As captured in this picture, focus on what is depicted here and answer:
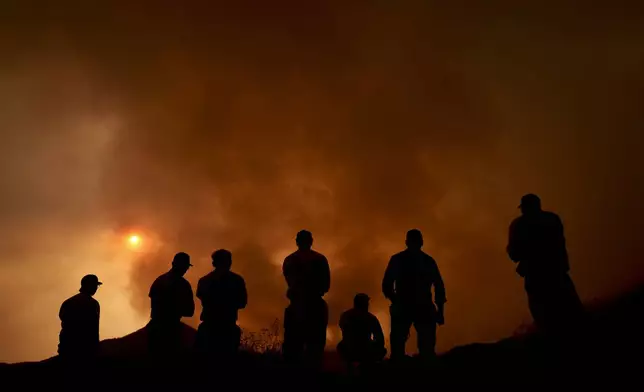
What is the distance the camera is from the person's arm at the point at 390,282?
32.4 feet

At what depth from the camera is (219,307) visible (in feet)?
31.7

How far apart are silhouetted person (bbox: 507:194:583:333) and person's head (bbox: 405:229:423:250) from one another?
5.99ft

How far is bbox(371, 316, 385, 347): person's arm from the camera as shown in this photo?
10.7 metres

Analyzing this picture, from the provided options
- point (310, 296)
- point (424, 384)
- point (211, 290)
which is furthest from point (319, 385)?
point (211, 290)

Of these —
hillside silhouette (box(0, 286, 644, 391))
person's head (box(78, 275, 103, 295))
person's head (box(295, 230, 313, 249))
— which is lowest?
hillside silhouette (box(0, 286, 644, 391))

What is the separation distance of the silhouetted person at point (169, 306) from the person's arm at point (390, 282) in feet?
13.1

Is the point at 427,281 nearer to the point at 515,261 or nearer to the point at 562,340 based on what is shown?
the point at 515,261

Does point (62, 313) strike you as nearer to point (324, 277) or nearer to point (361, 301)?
point (324, 277)

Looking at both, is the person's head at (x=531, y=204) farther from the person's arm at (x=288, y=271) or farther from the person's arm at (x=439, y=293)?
the person's arm at (x=288, y=271)

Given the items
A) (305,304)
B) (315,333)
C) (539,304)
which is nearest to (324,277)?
(305,304)

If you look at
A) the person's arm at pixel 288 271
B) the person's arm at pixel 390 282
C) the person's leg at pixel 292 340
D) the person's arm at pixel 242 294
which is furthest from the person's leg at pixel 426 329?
the person's arm at pixel 242 294

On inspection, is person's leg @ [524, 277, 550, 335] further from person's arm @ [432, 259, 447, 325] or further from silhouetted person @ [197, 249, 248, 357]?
silhouetted person @ [197, 249, 248, 357]

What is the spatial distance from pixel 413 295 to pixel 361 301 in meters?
1.67

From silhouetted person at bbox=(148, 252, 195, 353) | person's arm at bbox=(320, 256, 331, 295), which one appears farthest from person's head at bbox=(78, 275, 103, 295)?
person's arm at bbox=(320, 256, 331, 295)
